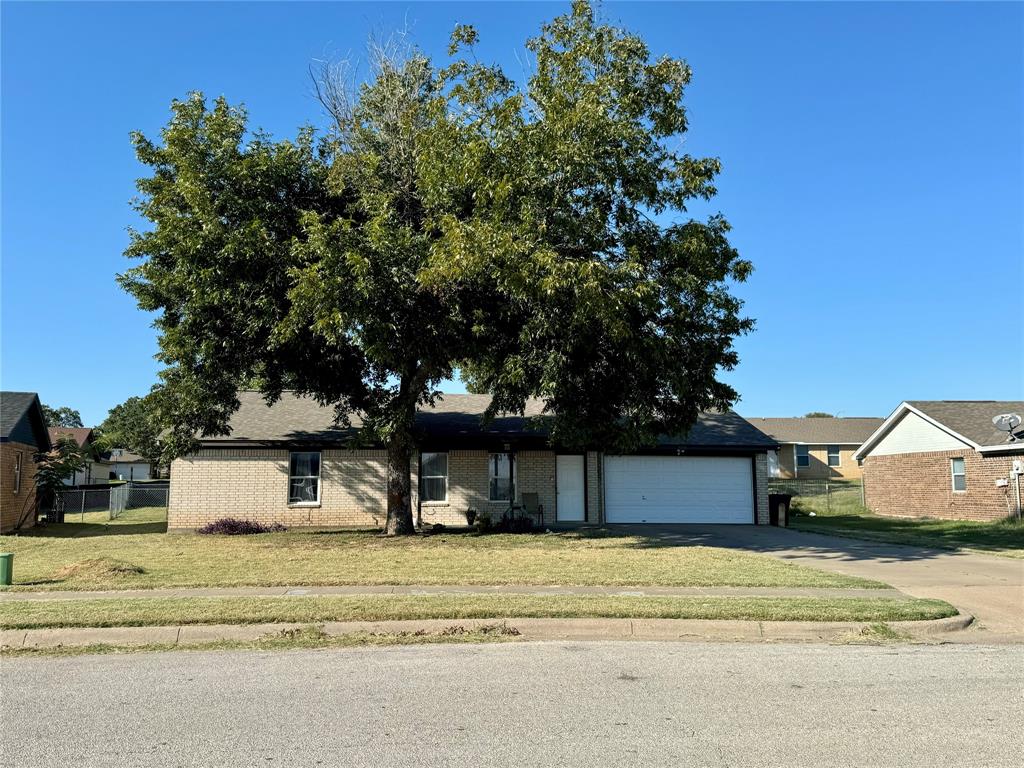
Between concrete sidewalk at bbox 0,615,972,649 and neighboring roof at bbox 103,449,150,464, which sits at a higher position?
neighboring roof at bbox 103,449,150,464

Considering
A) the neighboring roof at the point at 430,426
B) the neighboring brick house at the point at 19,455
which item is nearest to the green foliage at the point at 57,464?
the neighboring brick house at the point at 19,455

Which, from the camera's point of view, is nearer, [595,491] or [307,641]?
[307,641]

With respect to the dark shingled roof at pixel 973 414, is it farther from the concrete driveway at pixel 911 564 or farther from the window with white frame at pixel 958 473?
the concrete driveway at pixel 911 564

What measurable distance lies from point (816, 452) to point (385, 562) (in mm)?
40777

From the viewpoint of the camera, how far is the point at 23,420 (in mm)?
24188

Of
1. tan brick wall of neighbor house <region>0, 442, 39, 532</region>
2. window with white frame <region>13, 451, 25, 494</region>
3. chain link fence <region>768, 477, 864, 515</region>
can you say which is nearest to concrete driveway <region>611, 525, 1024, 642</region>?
chain link fence <region>768, 477, 864, 515</region>

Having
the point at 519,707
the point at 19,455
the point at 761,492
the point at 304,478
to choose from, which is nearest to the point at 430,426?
the point at 304,478

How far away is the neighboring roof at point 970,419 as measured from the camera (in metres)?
25.8

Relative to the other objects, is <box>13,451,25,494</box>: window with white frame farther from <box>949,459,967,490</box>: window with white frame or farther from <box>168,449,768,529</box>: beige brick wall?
<box>949,459,967,490</box>: window with white frame

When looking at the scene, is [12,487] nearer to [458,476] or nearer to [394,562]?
[458,476]

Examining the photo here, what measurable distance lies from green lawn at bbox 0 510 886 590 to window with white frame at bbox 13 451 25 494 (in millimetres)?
3999

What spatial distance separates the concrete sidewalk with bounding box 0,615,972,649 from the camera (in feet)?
27.3

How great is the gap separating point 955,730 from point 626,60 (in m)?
12.7

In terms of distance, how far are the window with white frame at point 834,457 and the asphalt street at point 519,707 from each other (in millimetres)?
43601
